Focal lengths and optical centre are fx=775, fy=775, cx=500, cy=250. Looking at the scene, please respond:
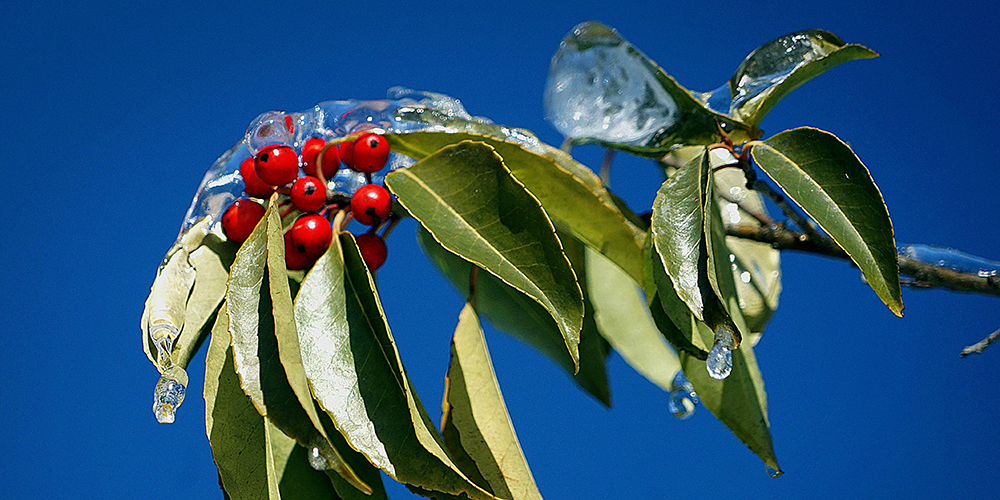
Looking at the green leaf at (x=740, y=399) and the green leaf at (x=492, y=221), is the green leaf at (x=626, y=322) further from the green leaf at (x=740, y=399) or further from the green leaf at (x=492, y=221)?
the green leaf at (x=492, y=221)

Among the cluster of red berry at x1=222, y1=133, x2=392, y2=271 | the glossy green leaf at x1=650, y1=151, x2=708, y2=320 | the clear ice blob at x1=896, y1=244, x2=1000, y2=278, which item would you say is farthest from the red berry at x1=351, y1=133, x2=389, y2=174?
the clear ice blob at x1=896, y1=244, x2=1000, y2=278

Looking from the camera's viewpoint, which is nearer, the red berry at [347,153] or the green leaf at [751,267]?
the red berry at [347,153]

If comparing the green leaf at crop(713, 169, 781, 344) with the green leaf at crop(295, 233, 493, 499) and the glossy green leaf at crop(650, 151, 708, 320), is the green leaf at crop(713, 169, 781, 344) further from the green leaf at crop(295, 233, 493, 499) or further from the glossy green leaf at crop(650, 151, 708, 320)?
the green leaf at crop(295, 233, 493, 499)

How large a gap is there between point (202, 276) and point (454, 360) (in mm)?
219

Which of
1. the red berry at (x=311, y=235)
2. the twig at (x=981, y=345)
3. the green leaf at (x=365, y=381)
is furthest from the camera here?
the twig at (x=981, y=345)

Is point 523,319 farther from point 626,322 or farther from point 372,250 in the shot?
point 372,250

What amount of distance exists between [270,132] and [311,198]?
4.5 inches

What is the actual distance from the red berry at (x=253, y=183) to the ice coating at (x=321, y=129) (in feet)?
0.05

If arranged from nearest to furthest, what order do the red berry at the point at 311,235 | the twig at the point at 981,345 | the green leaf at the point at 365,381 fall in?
the green leaf at the point at 365,381, the red berry at the point at 311,235, the twig at the point at 981,345

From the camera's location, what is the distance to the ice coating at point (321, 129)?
0.70m

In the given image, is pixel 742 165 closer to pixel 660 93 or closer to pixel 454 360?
pixel 660 93

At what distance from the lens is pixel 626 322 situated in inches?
33.3

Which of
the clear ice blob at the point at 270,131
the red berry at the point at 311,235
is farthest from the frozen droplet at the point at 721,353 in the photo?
the clear ice blob at the point at 270,131

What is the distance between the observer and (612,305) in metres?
0.84
